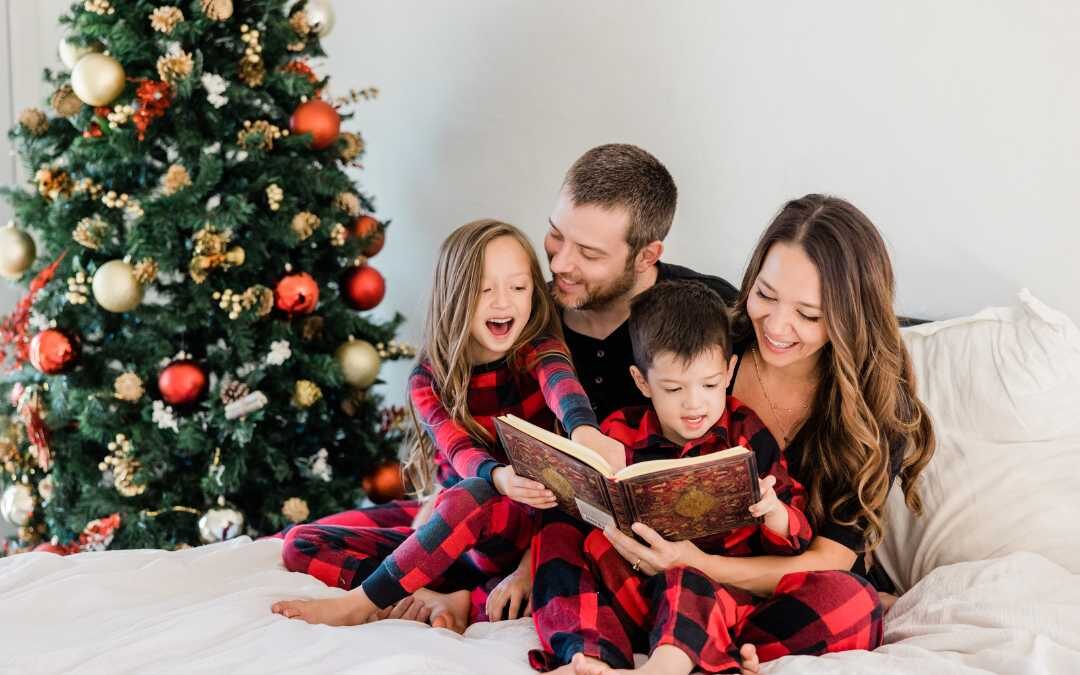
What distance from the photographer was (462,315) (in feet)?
→ 7.29

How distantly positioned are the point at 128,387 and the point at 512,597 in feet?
4.24

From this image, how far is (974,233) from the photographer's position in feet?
8.23

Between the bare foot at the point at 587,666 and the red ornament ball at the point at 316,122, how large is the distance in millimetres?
1721

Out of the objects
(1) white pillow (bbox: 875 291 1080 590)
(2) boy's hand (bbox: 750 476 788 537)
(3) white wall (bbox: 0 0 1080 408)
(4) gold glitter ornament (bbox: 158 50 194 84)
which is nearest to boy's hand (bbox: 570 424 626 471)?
(2) boy's hand (bbox: 750 476 788 537)

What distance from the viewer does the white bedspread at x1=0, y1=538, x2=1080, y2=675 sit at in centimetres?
166

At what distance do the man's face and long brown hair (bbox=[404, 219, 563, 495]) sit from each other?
60 mm

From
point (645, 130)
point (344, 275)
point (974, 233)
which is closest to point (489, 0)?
point (645, 130)

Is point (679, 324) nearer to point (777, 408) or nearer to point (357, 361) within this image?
point (777, 408)

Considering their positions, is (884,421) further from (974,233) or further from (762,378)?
(974,233)

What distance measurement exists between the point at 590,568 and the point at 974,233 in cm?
124

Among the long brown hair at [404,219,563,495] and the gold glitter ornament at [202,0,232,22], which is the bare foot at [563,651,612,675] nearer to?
the long brown hair at [404,219,563,495]

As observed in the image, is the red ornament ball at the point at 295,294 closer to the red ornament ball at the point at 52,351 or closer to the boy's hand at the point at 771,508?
the red ornament ball at the point at 52,351

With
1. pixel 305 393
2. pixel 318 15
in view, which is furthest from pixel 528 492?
pixel 318 15

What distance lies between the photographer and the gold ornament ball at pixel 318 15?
117 inches
